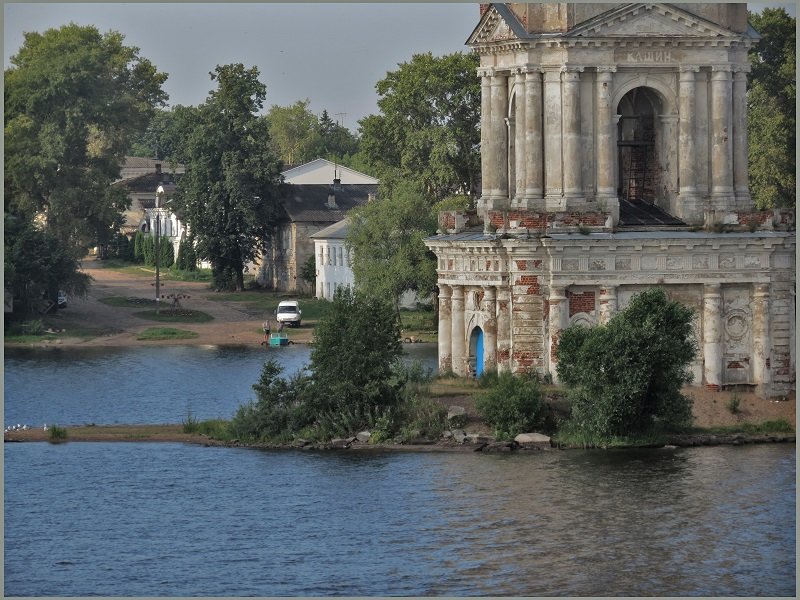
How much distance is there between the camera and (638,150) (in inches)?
2183

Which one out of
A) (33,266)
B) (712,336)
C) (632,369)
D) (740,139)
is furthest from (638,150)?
(33,266)

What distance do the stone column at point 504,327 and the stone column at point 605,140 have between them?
3663 mm

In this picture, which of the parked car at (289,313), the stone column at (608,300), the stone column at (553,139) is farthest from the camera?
the parked car at (289,313)

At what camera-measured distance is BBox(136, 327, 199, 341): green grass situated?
83.0 metres

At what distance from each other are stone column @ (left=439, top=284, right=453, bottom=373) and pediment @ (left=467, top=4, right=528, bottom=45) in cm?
670

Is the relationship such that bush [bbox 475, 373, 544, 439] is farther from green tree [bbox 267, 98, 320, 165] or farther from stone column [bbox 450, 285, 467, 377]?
green tree [bbox 267, 98, 320, 165]

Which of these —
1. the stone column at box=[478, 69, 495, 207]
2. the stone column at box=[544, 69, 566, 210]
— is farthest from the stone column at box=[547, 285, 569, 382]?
the stone column at box=[478, 69, 495, 207]

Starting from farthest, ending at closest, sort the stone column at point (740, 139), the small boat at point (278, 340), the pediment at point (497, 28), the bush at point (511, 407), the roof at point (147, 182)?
the roof at point (147, 182) < the small boat at point (278, 340) < the stone column at point (740, 139) < the pediment at point (497, 28) < the bush at point (511, 407)

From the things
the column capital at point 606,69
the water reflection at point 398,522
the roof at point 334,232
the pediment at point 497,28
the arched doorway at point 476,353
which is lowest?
the water reflection at point 398,522

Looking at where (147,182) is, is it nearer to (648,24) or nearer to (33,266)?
(33,266)

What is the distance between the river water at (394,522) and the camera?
35344 mm

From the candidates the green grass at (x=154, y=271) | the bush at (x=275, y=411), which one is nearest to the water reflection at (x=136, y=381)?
the bush at (x=275, y=411)

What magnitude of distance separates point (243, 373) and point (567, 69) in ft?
70.7

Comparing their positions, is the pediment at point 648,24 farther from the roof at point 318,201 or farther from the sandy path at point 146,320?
the roof at point 318,201
